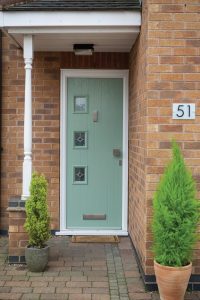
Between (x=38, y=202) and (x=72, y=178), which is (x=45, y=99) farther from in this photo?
(x=38, y=202)

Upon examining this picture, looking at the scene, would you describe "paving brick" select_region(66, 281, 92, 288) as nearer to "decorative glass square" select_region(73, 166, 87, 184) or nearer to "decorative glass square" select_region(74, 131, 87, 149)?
"decorative glass square" select_region(73, 166, 87, 184)

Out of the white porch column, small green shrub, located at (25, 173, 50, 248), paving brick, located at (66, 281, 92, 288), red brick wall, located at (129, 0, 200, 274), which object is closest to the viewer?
red brick wall, located at (129, 0, 200, 274)

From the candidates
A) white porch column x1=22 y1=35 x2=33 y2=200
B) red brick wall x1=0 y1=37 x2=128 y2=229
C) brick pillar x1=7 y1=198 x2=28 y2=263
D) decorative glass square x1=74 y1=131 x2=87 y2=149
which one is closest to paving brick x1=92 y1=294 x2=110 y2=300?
brick pillar x1=7 y1=198 x2=28 y2=263

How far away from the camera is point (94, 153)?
6.30 metres

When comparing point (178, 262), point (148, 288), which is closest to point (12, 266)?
point (148, 288)

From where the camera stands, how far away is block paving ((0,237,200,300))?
165 inches

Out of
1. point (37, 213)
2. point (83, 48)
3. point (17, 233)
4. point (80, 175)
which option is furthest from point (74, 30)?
point (17, 233)

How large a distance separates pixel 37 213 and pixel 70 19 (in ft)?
7.29

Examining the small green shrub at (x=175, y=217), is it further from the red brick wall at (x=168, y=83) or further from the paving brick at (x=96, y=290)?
the paving brick at (x=96, y=290)

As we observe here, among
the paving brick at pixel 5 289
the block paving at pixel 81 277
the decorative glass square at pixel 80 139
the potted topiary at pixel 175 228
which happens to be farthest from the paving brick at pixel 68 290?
the decorative glass square at pixel 80 139

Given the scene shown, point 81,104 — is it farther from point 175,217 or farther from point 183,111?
point 175,217

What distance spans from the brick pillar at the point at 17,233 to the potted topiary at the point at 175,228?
176cm

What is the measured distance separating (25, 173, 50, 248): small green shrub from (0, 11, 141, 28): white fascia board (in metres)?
1.77

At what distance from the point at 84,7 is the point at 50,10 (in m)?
0.39
